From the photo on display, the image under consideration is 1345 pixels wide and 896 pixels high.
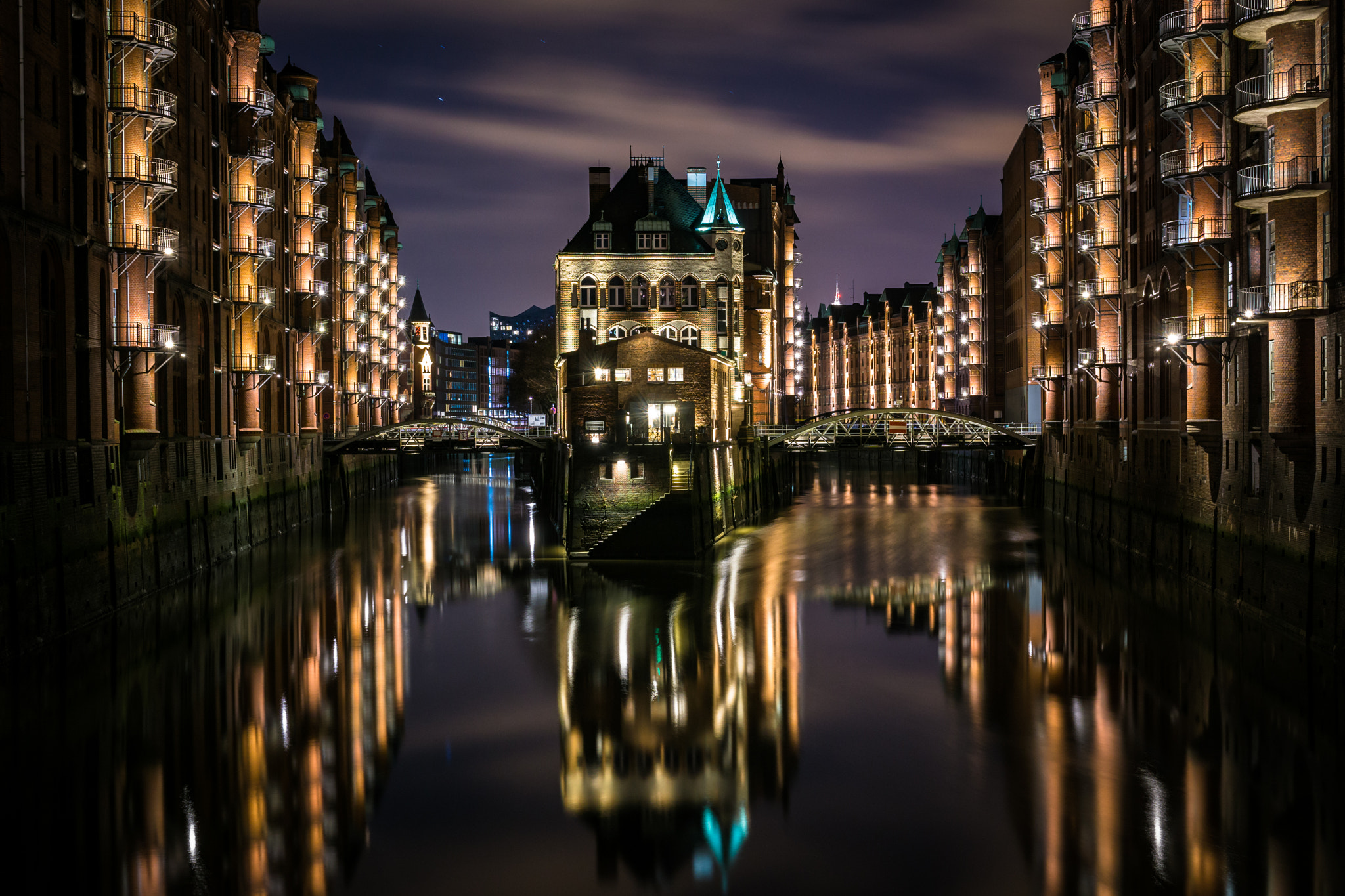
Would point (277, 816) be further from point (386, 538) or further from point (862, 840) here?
point (386, 538)

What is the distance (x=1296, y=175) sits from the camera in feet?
82.2

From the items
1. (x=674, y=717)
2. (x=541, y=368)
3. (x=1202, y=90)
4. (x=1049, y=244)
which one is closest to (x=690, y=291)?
(x=1049, y=244)

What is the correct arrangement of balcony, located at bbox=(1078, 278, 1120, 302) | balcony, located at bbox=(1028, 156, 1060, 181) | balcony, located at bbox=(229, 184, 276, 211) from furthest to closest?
balcony, located at bbox=(1028, 156, 1060, 181)
balcony, located at bbox=(1078, 278, 1120, 302)
balcony, located at bbox=(229, 184, 276, 211)

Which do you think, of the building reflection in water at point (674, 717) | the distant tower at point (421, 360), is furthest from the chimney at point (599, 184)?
the distant tower at point (421, 360)

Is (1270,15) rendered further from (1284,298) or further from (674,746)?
(674,746)

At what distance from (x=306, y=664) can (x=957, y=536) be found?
3168cm

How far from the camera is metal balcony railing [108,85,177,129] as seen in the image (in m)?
31.3

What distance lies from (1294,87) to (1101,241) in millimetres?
22264

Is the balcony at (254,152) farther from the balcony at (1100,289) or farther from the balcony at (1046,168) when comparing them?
the balcony at (1046,168)

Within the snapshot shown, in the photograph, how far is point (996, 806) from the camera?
58.6 feet

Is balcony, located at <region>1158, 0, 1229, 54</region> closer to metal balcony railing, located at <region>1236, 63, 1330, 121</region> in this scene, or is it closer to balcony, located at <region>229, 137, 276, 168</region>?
metal balcony railing, located at <region>1236, 63, 1330, 121</region>

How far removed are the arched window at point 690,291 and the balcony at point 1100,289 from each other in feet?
68.8

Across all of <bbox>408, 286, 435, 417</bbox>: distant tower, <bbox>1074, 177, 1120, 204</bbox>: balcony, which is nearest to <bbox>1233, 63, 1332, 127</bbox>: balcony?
<bbox>1074, 177, 1120, 204</bbox>: balcony

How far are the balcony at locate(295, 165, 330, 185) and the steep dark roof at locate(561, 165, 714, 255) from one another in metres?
12.5
